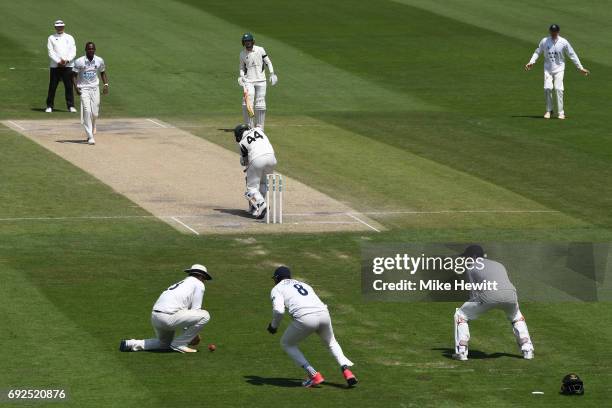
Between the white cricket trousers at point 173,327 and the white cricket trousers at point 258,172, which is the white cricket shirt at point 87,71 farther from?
the white cricket trousers at point 173,327

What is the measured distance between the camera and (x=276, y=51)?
159 feet

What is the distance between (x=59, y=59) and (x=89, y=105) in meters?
5.91

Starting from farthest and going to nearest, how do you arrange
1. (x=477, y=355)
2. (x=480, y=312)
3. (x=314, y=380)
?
(x=477, y=355)
(x=480, y=312)
(x=314, y=380)

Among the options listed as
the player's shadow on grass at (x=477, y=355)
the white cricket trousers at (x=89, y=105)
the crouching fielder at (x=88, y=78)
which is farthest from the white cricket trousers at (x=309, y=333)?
the white cricket trousers at (x=89, y=105)

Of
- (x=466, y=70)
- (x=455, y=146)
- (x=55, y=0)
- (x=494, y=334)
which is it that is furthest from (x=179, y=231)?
(x=55, y=0)

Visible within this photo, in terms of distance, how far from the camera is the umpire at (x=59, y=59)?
3984 centimetres

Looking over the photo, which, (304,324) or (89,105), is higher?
(89,105)

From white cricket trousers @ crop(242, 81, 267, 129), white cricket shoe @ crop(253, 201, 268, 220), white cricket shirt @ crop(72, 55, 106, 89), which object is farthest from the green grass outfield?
white cricket shirt @ crop(72, 55, 106, 89)

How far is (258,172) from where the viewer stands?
90.7 feet

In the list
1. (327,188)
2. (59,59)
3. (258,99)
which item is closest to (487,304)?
(327,188)

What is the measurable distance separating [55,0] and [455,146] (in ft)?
79.8

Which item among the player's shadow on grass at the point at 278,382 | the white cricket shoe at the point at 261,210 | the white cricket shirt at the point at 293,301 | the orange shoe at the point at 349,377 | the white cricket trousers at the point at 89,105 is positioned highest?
the white cricket trousers at the point at 89,105

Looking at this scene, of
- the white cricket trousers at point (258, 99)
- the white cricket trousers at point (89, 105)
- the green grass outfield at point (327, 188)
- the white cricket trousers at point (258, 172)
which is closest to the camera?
the green grass outfield at point (327, 188)

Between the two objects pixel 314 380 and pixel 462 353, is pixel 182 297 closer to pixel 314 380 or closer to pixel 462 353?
Result: pixel 314 380
